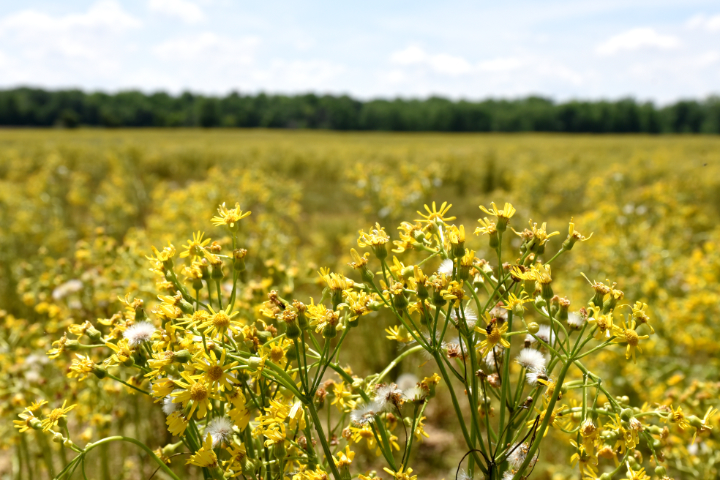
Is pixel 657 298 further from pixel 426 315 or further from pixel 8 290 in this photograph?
pixel 8 290

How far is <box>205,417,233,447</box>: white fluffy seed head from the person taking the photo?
3.45 feet

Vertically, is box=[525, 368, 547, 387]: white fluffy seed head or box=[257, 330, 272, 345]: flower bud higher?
box=[257, 330, 272, 345]: flower bud

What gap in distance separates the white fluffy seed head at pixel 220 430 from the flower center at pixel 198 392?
0.15 metres

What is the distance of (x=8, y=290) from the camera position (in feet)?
17.6

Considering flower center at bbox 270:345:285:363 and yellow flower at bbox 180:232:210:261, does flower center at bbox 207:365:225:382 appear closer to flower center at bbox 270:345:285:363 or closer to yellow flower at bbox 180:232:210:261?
flower center at bbox 270:345:285:363

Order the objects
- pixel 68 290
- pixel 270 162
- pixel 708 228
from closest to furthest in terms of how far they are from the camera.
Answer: pixel 68 290 → pixel 708 228 → pixel 270 162

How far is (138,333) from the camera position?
1067 millimetres

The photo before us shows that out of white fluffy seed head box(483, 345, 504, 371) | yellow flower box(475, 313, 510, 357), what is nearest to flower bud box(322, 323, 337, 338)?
yellow flower box(475, 313, 510, 357)

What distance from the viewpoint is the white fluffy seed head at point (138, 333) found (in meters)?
1.05

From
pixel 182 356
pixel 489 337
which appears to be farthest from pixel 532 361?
pixel 182 356

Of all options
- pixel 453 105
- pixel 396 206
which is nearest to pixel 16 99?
pixel 453 105

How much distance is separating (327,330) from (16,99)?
90625 millimetres

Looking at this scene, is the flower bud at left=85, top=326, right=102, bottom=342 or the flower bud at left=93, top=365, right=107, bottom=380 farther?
the flower bud at left=85, top=326, right=102, bottom=342

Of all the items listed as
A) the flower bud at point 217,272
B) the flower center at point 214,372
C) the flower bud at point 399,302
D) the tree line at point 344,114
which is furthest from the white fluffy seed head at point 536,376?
the tree line at point 344,114
